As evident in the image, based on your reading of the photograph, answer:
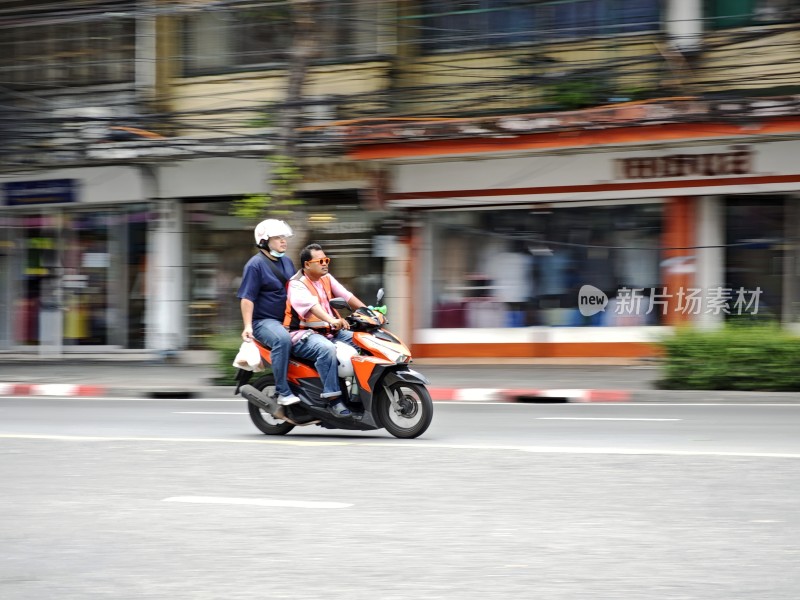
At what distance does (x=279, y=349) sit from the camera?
365 inches

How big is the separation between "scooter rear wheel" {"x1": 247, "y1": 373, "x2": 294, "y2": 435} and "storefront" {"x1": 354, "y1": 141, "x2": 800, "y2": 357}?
8.44 meters

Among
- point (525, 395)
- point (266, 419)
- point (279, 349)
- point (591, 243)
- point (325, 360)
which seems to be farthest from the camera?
point (591, 243)

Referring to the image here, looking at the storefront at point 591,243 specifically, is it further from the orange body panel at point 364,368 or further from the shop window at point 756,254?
the orange body panel at point 364,368

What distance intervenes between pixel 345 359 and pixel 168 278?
12.4 meters

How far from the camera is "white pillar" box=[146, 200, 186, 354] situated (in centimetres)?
2089

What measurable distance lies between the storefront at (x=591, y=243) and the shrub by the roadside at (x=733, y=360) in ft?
11.5

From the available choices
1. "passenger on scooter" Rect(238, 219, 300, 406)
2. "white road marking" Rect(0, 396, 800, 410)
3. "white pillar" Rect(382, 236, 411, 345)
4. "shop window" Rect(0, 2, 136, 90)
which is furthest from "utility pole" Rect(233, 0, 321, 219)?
"passenger on scooter" Rect(238, 219, 300, 406)

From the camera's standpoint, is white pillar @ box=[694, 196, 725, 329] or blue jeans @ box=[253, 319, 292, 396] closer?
blue jeans @ box=[253, 319, 292, 396]

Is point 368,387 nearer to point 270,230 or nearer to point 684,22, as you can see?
point 270,230

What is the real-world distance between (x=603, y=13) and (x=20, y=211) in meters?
11.4

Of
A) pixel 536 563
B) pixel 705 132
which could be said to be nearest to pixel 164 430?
pixel 536 563
